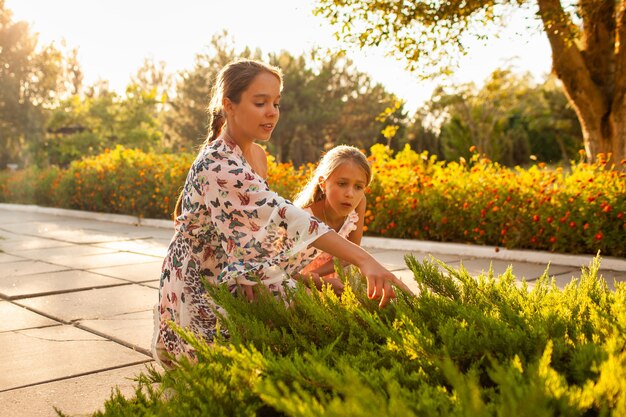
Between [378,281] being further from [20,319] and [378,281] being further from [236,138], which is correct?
[20,319]

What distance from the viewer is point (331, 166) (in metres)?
4.43

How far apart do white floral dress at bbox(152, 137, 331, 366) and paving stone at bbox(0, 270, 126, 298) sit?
11.1 feet

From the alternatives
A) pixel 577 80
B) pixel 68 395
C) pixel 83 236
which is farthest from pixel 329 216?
pixel 83 236

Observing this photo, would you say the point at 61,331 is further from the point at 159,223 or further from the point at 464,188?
the point at 159,223

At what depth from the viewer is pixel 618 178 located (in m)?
7.56

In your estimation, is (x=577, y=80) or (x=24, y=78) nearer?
(x=577, y=80)

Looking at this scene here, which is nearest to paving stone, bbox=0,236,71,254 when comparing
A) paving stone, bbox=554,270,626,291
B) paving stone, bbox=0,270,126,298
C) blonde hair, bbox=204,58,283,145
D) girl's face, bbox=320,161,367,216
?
paving stone, bbox=0,270,126,298

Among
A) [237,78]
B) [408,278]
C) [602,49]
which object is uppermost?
[602,49]

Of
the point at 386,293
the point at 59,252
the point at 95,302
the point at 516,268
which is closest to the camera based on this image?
the point at 386,293

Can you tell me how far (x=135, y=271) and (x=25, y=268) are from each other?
131 centimetres

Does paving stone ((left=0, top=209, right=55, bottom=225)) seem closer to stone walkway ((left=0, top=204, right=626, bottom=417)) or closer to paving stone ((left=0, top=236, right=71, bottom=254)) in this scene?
stone walkway ((left=0, top=204, right=626, bottom=417))

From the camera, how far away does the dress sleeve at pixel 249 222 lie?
2797 mm

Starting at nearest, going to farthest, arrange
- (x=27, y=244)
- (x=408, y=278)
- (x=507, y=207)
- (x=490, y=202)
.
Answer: (x=408, y=278) → (x=507, y=207) → (x=490, y=202) → (x=27, y=244)

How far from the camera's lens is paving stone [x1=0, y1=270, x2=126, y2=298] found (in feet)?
21.1
